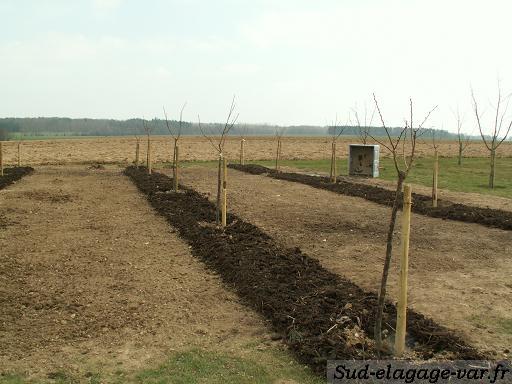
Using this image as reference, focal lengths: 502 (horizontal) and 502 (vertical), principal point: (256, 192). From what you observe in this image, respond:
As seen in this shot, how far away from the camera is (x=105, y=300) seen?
5938 millimetres

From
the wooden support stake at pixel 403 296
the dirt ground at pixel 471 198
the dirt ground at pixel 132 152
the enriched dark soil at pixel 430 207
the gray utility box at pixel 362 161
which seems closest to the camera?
the wooden support stake at pixel 403 296

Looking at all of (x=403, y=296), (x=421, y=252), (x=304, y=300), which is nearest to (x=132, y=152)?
(x=421, y=252)

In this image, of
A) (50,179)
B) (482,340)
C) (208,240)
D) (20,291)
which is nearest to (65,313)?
(20,291)

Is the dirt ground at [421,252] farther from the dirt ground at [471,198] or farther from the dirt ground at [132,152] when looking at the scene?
the dirt ground at [132,152]

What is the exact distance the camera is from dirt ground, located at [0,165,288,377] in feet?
15.2

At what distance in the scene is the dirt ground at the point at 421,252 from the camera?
18.0 feet

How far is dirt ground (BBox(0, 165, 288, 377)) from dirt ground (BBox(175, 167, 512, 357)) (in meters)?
2.05

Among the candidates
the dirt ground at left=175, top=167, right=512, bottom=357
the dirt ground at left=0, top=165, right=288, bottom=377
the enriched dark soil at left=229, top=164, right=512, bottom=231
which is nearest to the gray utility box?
the enriched dark soil at left=229, top=164, right=512, bottom=231

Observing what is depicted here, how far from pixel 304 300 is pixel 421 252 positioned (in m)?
3.41

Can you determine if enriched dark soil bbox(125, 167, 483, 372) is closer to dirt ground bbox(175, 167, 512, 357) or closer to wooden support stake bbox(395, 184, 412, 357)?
wooden support stake bbox(395, 184, 412, 357)

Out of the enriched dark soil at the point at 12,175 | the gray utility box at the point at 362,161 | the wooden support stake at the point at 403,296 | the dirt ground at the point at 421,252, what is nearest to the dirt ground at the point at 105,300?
the wooden support stake at the point at 403,296

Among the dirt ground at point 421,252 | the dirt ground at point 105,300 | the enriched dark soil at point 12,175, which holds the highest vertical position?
the enriched dark soil at point 12,175

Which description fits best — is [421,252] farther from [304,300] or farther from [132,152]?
[132,152]

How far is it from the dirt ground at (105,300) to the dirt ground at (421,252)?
6.71 ft
